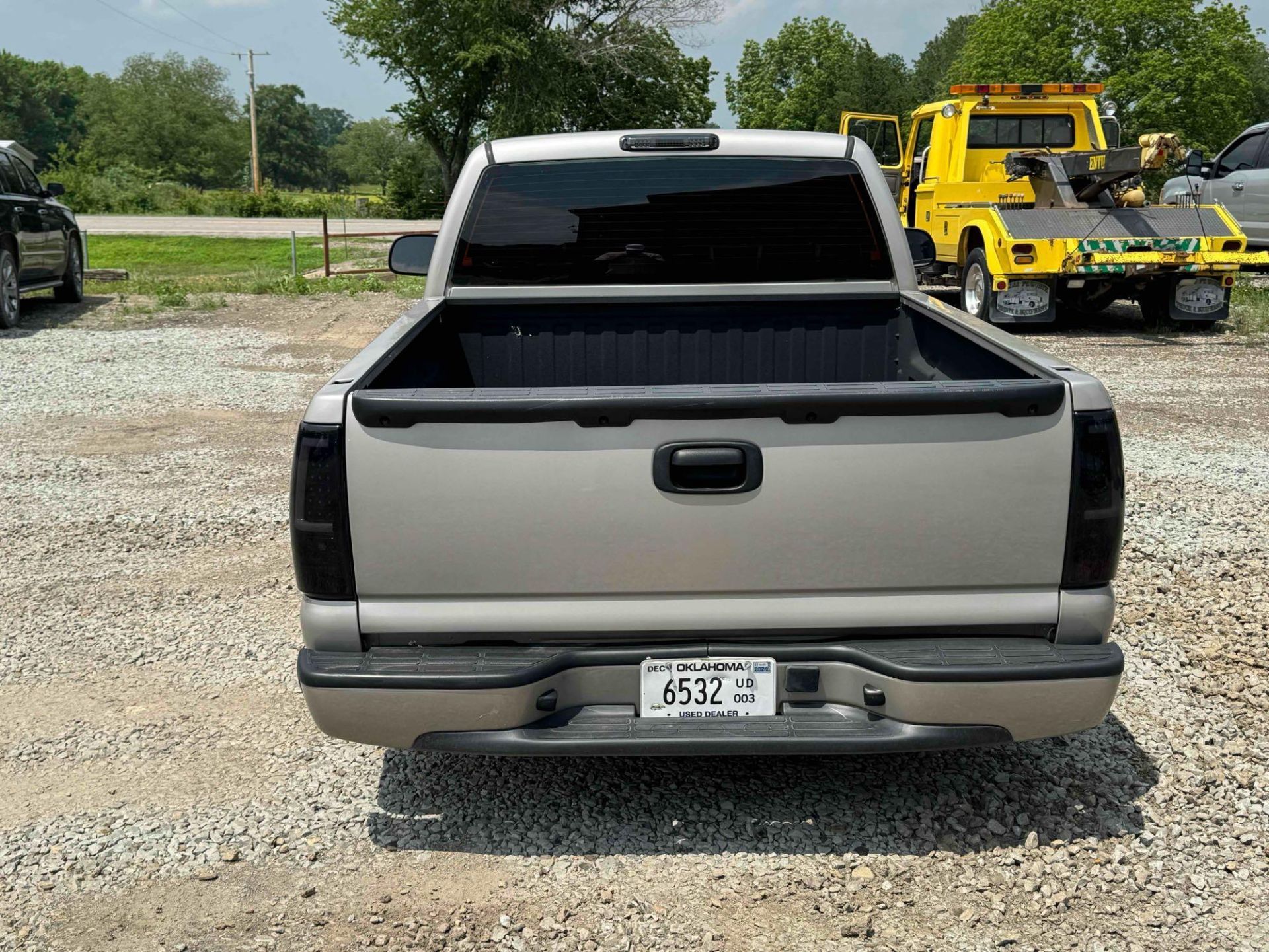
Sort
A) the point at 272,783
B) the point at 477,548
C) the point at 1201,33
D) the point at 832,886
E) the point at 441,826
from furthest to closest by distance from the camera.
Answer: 1. the point at 1201,33
2. the point at 272,783
3. the point at 441,826
4. the point at 832,886
5. the point at 477,548

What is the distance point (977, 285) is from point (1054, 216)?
1.19 metres

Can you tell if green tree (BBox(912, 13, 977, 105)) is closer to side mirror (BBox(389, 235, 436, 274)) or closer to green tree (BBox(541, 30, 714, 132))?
green tree (BBox(541, 30, 714, 132))

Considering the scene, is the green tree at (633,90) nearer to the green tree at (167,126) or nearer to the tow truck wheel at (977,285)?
the tow truck wheel at (977,285)

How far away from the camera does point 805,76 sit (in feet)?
281

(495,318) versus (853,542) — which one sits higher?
(495,318)

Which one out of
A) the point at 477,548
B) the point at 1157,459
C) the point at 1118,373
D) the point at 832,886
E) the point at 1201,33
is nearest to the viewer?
the point at 477,548

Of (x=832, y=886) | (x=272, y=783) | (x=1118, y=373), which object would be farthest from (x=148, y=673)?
(x=1118, y=373)

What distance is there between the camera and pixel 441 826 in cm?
345

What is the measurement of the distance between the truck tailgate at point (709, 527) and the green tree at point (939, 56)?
83595 millimetres

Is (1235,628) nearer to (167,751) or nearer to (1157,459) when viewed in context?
(1157,459)

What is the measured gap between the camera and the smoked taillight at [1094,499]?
2.84 m

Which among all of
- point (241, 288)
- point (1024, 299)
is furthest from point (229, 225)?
point (1024, 299)

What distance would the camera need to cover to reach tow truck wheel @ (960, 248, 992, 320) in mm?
13219

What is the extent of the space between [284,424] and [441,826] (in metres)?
6.27
